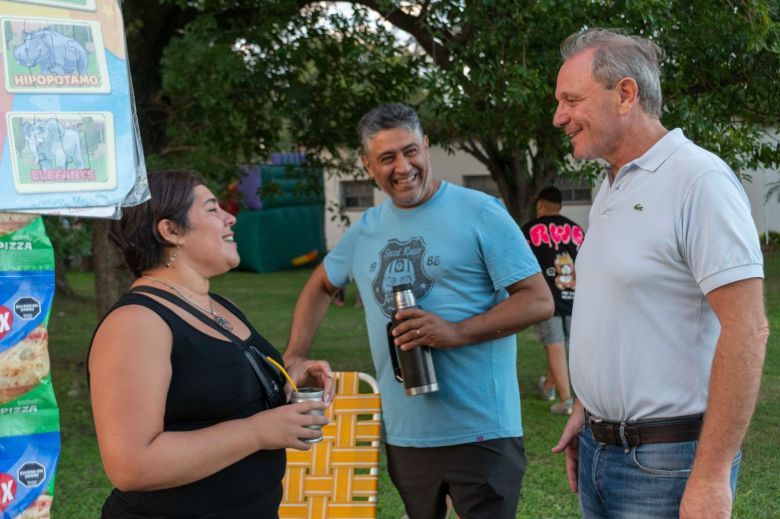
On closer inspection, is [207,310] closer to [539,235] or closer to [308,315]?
[308,315]

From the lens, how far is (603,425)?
2402mm

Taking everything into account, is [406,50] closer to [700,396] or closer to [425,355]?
[425,355]

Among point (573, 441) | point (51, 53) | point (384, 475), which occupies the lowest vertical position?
→ point (384, 475)

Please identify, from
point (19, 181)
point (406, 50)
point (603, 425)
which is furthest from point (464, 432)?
point (406, 50)

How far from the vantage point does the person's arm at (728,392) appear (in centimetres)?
204

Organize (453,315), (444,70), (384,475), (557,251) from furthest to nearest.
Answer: (557,251), (444,70), (384,475), (453,315)

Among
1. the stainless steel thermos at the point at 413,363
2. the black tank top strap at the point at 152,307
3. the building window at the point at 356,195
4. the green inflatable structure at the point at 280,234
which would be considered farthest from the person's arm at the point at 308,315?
the building window at the point at 356,195

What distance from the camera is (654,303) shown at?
2.25 m

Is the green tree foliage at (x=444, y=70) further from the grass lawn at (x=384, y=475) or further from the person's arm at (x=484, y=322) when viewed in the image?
the person's arm at (x=484, y=322)

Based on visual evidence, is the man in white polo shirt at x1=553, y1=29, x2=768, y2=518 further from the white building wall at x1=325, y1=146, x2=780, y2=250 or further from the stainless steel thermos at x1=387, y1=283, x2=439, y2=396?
the white building wall at x1=325, y1=146, x2=780, y2=250

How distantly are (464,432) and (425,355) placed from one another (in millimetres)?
331

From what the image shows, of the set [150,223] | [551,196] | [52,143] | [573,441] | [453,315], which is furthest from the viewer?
[551,196]

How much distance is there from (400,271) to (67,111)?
1.41 m

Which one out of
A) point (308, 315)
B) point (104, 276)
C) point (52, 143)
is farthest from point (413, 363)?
point (104, 276)
